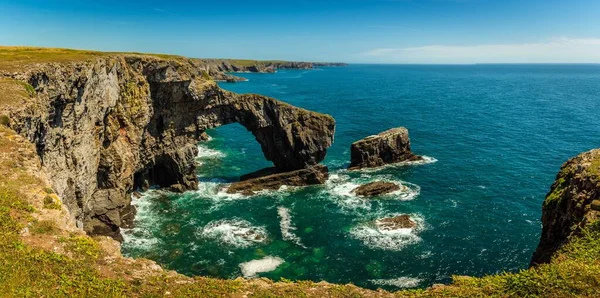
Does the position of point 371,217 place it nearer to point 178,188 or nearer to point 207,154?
point 178,188

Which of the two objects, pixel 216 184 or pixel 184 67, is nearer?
pixel 184 67

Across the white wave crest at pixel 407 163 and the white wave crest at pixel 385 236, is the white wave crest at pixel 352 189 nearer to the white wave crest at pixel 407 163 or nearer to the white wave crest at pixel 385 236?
the white wave crest at pixel 407 163

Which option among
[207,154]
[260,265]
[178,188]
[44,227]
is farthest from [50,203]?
[207,154]

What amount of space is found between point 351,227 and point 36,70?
3532 centimetres

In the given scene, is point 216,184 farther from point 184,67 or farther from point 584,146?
point 584,146

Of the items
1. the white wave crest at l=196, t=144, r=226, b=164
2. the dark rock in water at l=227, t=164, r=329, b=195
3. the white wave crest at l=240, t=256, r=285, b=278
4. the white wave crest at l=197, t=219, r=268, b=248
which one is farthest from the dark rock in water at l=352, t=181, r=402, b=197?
the white wave crest at l=196, t=144, r=226, b=164

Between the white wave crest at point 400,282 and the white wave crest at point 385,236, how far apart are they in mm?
5173

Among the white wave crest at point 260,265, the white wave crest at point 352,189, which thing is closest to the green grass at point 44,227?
the white wave crest at point 260,265

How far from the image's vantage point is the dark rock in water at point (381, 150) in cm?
6700

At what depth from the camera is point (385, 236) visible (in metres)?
43.1

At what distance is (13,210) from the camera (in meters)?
16.3

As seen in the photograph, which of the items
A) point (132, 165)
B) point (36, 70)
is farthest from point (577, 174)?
point (132, 165)

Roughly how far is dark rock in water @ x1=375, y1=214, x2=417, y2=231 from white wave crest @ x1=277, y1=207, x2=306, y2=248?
33.7 ft

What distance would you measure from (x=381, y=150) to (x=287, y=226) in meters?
29.4
